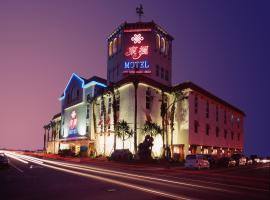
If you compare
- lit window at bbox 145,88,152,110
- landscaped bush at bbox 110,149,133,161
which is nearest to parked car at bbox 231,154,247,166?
lit window at bbox 145,88,152,110

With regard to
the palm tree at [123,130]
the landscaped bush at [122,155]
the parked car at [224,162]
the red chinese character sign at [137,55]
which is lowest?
the parked car at [224,162]

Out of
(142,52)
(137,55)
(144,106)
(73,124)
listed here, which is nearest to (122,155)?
(144,106)

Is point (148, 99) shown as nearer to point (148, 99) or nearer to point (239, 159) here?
point (148, 99)

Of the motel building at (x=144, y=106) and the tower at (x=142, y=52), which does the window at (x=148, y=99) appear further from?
the tower at (x=142, y=52)

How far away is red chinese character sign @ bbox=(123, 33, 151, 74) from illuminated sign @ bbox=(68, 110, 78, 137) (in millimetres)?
18720

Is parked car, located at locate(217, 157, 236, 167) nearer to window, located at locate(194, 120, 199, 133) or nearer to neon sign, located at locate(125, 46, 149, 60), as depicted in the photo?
window, located at locate(194, 120, 199, 133)

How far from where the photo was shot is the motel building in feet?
178

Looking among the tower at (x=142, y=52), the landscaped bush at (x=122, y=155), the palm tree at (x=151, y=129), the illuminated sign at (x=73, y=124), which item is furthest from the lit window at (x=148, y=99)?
the illuminated sign at (x=73, y=124)

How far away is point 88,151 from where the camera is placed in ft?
214

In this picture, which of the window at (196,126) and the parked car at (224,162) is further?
the window at (196,126)

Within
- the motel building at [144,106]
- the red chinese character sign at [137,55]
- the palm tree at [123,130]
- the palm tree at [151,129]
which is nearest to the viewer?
the palm tree at [123,130]

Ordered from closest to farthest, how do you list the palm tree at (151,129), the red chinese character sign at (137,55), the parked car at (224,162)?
1. the parked car at (224,162)
2. the palm tree at (151,129)
3. the red chinese character sign at (137,55)

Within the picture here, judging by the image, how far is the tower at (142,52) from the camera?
201ft

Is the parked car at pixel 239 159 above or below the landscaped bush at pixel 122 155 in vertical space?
below
